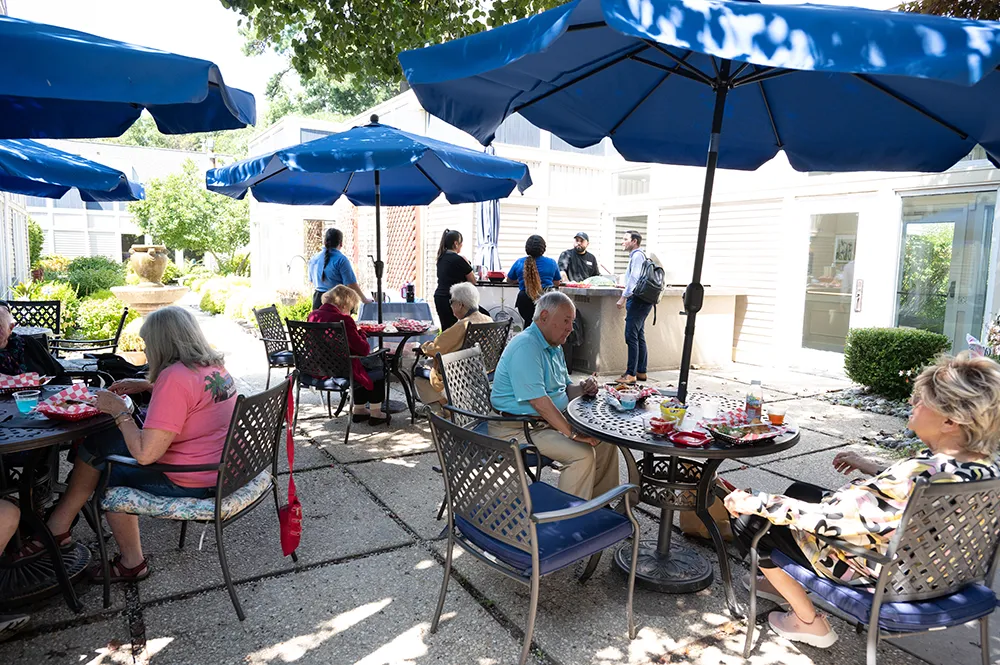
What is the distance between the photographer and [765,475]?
15.5 feet

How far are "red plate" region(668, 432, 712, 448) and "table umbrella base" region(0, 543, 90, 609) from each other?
9.27 feet

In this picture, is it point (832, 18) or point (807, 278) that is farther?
point (807, 278)

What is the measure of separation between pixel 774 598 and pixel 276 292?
41.0 feet

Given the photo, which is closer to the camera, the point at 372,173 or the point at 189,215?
the point at 372,173

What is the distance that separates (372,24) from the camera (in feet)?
22.8

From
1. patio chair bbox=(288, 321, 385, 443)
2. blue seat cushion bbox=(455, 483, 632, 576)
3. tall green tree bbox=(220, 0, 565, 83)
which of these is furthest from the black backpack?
blue seat cushion bbox=(455, 483, 632, 576)

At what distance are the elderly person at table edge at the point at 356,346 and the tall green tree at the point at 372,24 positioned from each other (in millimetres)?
3226

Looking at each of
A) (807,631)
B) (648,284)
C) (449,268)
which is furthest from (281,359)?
(807,631)

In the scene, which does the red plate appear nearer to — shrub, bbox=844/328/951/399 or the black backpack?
the black backpack

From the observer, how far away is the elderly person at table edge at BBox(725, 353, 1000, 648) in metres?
2.10

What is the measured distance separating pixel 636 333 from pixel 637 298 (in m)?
0.51

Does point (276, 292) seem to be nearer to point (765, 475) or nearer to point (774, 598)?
point (765, 475)

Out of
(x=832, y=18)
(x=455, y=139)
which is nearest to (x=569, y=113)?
(x=832, y=18)

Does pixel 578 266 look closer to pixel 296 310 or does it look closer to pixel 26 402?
pixel 296 310
